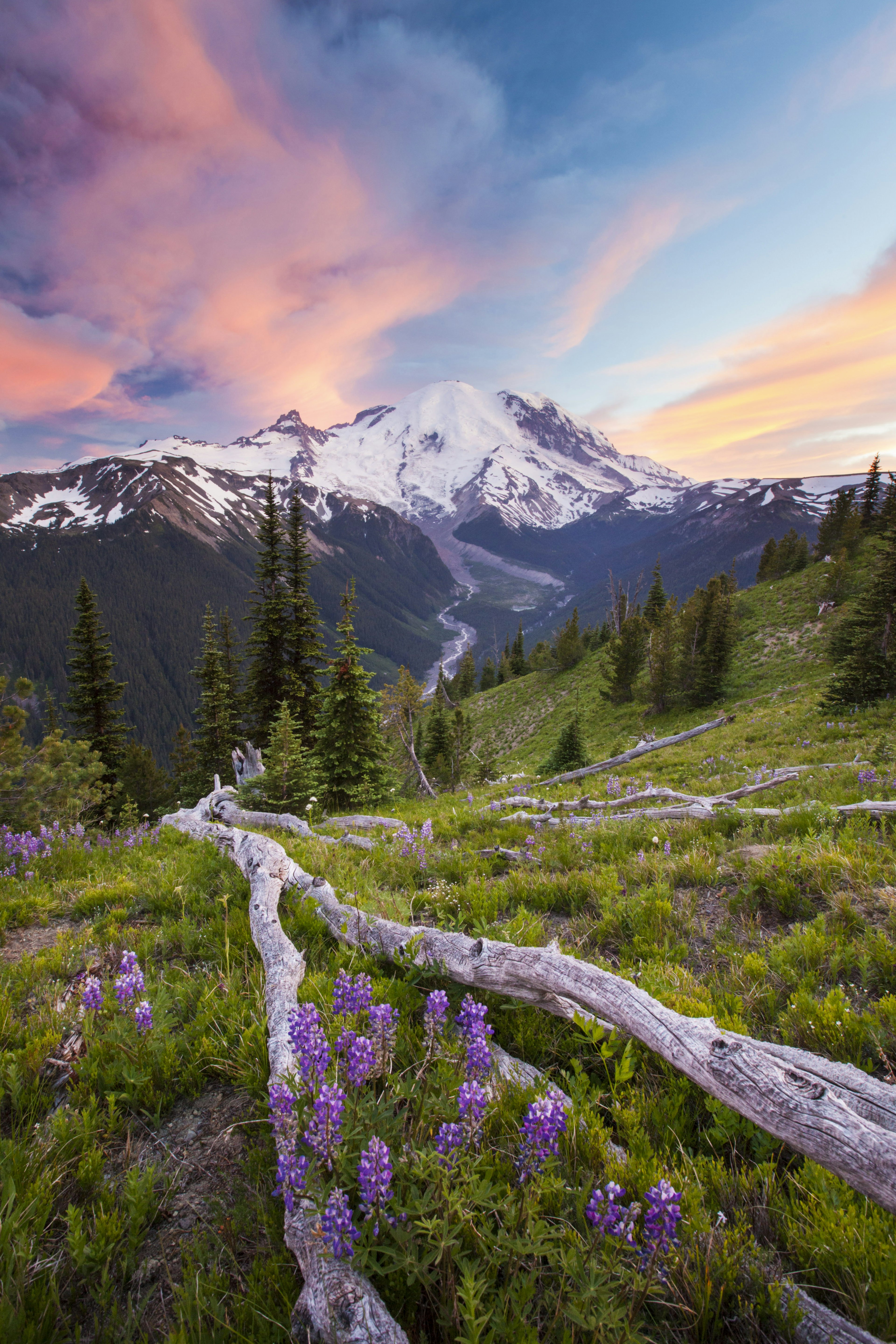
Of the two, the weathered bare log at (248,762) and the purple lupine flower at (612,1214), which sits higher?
the purple lupine flower at (612,1214)

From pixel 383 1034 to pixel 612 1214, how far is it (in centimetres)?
126

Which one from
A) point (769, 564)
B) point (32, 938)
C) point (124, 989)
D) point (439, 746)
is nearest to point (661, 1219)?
point (124, 989)

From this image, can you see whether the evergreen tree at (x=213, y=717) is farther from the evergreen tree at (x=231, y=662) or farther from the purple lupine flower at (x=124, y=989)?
the purple lupine flower at (x=124, y=989)

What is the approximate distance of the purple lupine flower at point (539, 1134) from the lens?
192 cm

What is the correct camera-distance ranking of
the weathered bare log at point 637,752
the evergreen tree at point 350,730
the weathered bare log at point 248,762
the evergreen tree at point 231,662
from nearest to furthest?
the weathered bare log at point 637,752 → the evergreen tree at point 350,730 → the weathered bare log at point 248,762 → the evergreen tree at point 231,662

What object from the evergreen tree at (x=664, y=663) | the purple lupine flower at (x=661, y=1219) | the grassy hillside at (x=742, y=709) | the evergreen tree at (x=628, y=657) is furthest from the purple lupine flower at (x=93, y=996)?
the evergreen tree at (x=628, y=657)

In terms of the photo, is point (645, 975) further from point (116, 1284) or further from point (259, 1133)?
point (116, 1284)

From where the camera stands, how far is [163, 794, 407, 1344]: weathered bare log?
1.66 meters

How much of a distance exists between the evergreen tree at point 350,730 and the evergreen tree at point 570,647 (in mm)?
38274

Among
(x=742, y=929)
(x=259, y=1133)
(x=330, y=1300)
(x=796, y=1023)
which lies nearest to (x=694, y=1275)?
(x=330, y=1300)

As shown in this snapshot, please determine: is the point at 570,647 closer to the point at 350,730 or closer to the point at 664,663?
the point at 664,663

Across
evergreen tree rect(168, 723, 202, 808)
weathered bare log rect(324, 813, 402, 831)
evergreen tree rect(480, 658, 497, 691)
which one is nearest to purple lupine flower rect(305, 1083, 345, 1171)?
weathered bare log rect(324, 813, 402, 831)

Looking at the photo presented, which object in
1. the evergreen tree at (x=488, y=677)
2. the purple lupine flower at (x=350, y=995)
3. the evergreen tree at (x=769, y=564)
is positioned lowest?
the evergreen tree at (x=488, y=677)

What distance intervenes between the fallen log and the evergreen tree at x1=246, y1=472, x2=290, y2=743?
20.3 meters
